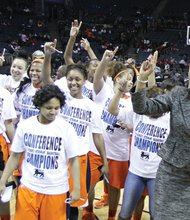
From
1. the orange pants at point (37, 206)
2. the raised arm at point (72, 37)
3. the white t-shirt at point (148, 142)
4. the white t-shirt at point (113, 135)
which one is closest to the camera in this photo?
the orange pants at point (37, 206)

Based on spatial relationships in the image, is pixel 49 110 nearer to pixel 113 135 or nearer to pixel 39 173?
pixel 39 173

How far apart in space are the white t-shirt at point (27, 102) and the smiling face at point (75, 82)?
0.41 metres

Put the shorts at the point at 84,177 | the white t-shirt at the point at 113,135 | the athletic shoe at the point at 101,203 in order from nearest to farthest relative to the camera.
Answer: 1. the shorts at the point at 84,177
2. the white t-shirt at the point at 113,135
3. the athletic shoe at the point at 101,203

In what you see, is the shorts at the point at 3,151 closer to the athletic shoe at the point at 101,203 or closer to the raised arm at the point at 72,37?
the raised arm at the point at 72,37

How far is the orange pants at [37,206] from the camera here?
296 centimetres

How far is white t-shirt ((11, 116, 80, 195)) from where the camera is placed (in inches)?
117

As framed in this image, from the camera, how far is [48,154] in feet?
9.78

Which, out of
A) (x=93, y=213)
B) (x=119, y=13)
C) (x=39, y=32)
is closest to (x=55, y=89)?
(x=93, y=213)

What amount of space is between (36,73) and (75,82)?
1.56 feet

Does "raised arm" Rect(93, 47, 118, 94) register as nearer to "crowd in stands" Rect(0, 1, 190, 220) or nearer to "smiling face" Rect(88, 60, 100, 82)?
"crowd in stands" Rect(0, 1, 190, 220)

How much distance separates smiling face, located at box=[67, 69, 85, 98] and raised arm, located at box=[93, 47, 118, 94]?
0.24 m

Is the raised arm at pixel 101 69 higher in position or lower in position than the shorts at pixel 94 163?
higher

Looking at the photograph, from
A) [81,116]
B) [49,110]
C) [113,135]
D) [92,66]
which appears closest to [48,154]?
[49,110]

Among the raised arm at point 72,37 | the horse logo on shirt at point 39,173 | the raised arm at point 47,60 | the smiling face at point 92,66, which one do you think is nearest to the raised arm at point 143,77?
the horse logo on shirt at point 39,173
